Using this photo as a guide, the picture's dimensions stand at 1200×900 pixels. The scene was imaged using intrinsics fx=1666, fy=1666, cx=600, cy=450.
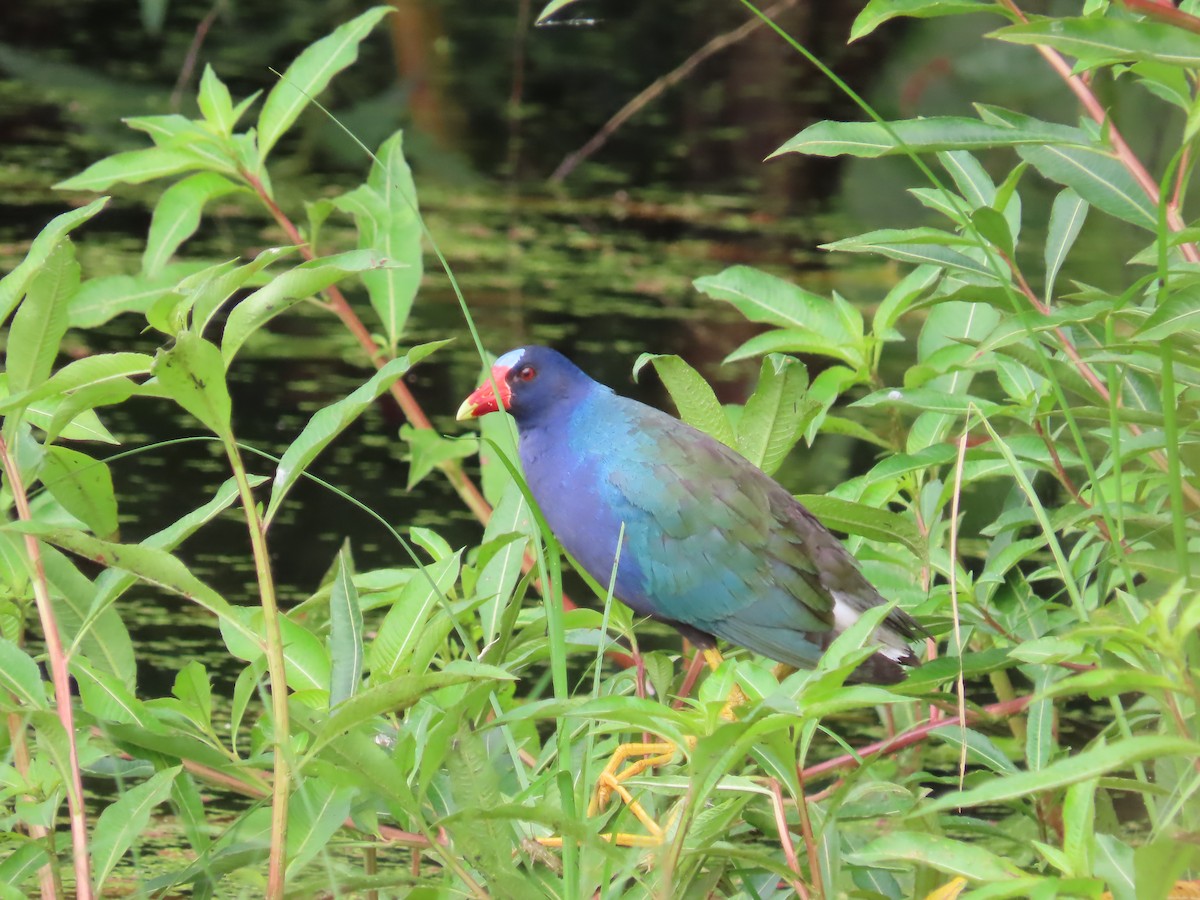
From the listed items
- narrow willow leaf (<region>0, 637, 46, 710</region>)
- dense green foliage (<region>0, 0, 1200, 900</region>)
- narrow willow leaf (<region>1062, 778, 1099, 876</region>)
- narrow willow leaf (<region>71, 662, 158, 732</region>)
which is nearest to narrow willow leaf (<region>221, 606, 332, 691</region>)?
dense green foliage (<region>0, 0, 1200, 900</region>)

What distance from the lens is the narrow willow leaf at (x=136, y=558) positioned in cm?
120

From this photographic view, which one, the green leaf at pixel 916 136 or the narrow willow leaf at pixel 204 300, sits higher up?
the green leaf at pixel 916 136

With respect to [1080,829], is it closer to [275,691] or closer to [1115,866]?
[1115,866]

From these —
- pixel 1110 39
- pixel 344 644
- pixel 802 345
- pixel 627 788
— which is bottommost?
pixel 627 788

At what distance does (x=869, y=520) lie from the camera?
171cm

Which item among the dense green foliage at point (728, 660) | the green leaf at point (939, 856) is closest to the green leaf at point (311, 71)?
the dense green foliage at point (728, 660)

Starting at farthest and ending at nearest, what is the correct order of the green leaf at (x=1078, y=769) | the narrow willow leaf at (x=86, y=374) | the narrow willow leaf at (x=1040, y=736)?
the narrow willow leaf at (x=1040, y=736)
the narrow willow leaf at (x=86, y=374)
the green leaf at (x=1078, y=769)

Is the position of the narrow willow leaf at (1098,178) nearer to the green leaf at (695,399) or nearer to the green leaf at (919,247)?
the green leaf at (919,247)

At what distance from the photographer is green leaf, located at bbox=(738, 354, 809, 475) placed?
1766mm

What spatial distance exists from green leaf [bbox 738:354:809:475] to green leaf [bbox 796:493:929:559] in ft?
0.39

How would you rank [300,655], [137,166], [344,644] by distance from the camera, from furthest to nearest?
[137,166]
[300,655]
[344,644]

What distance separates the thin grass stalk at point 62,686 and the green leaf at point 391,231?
0.74 metres

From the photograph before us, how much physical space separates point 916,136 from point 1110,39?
202 millimetres

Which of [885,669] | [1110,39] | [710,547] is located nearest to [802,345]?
[710,547]
